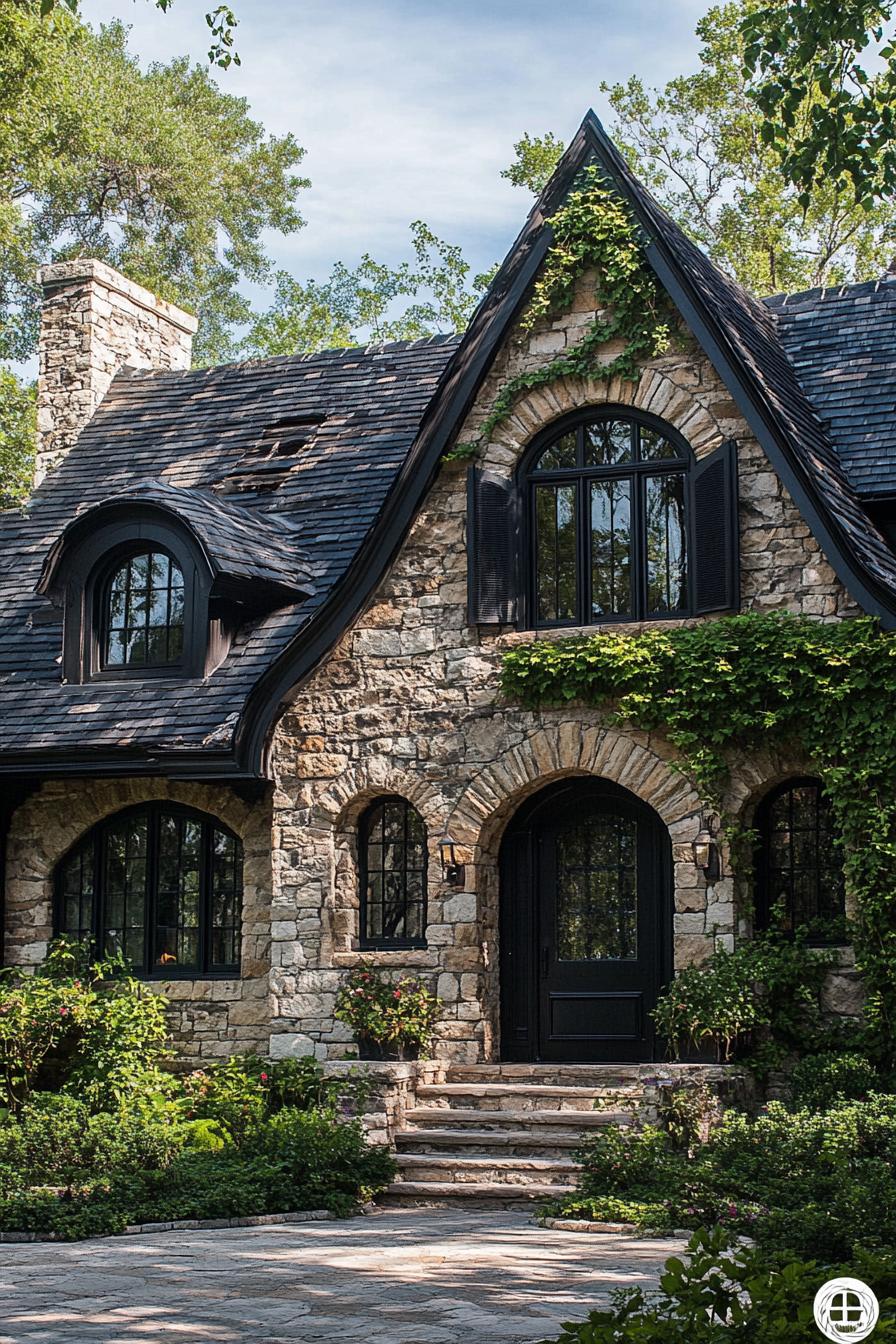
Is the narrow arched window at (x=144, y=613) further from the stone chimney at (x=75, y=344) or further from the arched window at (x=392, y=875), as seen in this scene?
the stone chimney at (x=75, y=344)

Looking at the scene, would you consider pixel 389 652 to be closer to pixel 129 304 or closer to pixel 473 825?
pixel 473 825

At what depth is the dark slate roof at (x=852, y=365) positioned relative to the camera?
14.6 m

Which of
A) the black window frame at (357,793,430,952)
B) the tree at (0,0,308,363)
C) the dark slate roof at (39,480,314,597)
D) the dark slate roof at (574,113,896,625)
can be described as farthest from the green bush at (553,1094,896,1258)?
the tree at (0,0,308,363)

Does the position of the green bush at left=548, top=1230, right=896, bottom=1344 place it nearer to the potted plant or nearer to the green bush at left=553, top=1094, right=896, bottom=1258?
the green bush at left=553, top=1094, right=896, bottom=1258

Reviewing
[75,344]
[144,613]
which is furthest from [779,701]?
[75,344]

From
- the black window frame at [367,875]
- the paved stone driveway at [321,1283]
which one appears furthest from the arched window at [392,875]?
the paved stone driveway at [321,1283]

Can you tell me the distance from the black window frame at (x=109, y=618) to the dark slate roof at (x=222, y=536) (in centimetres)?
38

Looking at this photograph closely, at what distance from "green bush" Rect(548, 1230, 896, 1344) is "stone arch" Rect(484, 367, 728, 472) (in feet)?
29.8

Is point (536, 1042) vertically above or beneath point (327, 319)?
beneath

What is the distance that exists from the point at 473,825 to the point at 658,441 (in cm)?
358

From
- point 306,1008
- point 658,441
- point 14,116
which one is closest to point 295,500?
point 658,441

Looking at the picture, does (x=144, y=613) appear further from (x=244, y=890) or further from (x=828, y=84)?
(x=828, y=84)

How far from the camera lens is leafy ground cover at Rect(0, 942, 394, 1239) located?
10.9 m

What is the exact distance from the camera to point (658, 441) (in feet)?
46.9
